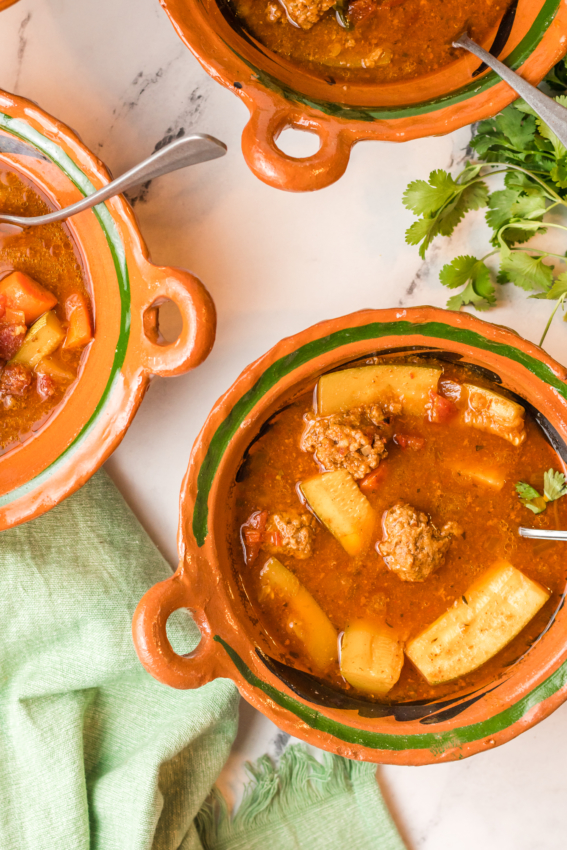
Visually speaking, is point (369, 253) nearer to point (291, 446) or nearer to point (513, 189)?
point (513, 189)

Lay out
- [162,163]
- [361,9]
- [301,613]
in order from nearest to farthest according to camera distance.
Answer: [162,163], [361,9], [301,613]

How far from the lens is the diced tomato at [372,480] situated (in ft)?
5.67

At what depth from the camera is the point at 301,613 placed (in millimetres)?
1759

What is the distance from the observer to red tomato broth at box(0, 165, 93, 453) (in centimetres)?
179

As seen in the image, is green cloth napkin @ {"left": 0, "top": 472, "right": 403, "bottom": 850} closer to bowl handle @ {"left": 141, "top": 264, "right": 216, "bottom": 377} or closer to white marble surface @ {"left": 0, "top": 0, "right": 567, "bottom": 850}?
white marble surface @ {"left": 0, "top": 0, "right": 567, "bottom": 850}

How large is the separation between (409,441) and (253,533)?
449mm

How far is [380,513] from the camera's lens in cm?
175

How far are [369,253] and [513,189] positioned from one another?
395 mm

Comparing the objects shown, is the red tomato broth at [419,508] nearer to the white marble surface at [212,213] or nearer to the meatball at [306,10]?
the white marble surface at [212,213]

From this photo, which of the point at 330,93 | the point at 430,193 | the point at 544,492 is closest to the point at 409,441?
the point at 544,492

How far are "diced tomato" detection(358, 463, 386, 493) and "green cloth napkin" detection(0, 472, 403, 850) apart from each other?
636 millimetres

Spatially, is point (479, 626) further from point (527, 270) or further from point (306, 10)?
point (306, 10)

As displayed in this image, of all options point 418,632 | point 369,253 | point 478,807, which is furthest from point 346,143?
point 478,807

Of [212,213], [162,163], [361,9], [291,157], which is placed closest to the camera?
[291,157]
